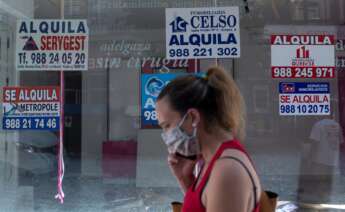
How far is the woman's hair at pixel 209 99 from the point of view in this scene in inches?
67.7

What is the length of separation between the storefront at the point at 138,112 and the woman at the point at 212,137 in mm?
2707

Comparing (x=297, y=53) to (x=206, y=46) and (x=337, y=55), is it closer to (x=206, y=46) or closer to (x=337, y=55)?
(x=337, y=55)

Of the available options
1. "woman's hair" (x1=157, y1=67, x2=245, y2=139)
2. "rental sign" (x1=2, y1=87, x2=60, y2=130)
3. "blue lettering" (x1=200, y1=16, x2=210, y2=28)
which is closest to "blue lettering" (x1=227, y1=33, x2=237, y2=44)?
"blue lettering" (x1=200, y1=16, x2=210, y2=28)

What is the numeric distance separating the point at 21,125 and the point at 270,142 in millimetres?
2166

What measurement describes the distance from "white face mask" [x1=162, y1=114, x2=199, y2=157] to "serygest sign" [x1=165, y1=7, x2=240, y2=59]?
2.60 m

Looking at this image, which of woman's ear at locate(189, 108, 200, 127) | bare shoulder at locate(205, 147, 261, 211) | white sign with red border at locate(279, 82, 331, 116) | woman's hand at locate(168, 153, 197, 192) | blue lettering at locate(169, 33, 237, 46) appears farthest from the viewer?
white sign with red border at locate(279, 82, 331, 116)

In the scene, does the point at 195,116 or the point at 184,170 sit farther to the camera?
the point at 184,170

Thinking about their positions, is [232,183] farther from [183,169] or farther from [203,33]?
[203,33]

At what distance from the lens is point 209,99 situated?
1.73 meters

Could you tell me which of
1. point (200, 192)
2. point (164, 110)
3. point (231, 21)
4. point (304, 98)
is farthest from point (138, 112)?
point (200, 192)

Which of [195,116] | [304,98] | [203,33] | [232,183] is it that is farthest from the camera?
[304,98]

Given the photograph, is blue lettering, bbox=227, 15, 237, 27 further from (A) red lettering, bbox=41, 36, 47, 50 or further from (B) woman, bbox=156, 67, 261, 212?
(B) woman, bbox=156, 67, 261, 212

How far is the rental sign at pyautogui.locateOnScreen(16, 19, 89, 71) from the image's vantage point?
4.49 meters

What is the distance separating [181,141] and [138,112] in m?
2.83
